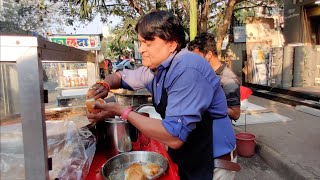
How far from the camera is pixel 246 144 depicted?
4.34 metres

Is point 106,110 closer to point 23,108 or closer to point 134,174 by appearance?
point 134,174

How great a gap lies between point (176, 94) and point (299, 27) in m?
9.79

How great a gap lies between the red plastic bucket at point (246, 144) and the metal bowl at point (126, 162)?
3005 mm

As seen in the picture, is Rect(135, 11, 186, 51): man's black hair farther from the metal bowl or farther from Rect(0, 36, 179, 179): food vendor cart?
the metal bowl

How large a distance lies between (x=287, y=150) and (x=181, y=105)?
12.4 ft

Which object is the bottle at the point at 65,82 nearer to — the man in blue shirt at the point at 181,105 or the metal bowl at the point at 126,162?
the man in blue shirt at the point at 181,105

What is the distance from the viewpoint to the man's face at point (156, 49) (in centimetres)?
140

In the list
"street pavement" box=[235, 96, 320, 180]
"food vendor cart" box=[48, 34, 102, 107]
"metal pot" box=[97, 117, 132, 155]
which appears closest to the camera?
"metal pot" box=[97, 117, 132, 155]

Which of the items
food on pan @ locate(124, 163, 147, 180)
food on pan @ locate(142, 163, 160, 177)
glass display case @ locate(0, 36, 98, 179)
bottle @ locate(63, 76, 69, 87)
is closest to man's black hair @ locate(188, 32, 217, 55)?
food on pan @ locate(142, 163, 160, 177)

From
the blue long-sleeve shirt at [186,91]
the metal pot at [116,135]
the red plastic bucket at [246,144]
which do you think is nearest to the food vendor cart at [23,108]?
the blue long-sleeve shirt at [186,91]

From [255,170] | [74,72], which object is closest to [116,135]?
[255,170]

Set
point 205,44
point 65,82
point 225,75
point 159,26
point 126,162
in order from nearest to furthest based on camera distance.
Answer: point 159,26 < point 126,162 < point 225,75 < point 205,44 < point 65,82

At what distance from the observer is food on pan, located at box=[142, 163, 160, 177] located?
1449mm

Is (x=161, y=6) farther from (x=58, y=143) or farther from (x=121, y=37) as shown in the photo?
(x=58, y=143)
